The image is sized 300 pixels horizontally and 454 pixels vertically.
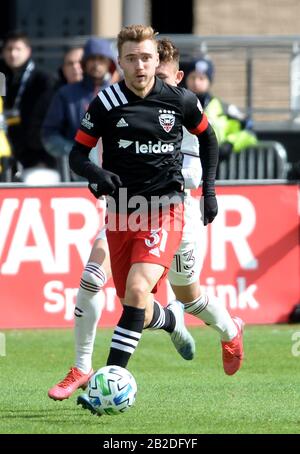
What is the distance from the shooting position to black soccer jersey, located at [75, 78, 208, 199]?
26.8 feet

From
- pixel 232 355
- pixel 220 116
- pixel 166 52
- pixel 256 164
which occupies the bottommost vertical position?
pixel 256 164

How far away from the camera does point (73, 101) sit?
13867 mm

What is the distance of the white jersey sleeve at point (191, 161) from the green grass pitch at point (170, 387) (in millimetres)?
1425

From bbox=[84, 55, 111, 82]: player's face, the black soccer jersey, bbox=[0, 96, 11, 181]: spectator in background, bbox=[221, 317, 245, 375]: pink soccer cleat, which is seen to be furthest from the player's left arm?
bbox=[0, 96, 11, 181]: spectator in background

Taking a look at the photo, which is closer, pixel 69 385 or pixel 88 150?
pixel 88 150

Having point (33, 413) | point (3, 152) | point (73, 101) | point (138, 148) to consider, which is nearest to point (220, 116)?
point (73, 101)

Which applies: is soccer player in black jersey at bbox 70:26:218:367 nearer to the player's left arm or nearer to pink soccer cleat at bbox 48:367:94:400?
the player's left arm

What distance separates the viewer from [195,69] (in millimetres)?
14008

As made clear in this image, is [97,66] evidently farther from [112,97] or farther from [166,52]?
[112,97]

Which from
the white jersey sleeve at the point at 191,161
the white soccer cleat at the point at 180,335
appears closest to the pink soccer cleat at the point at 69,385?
the white soccer cleat at the point at 180,335

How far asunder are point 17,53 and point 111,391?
7.87m

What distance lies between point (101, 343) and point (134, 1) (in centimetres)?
647

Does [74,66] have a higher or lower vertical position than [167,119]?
lower

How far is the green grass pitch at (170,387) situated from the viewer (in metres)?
7.79
